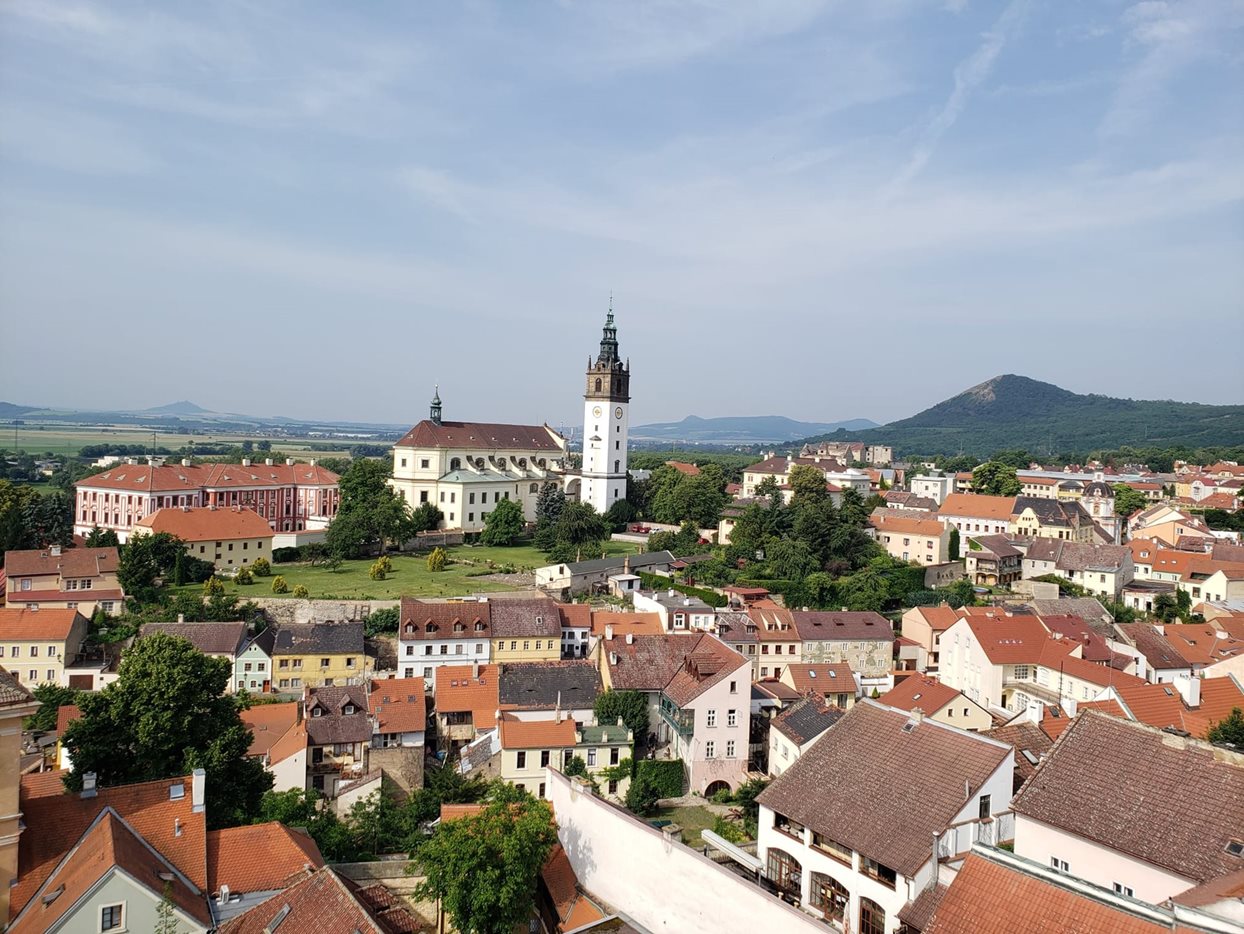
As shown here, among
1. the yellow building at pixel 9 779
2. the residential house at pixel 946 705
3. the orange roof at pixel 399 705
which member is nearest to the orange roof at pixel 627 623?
the orange roof at pixel 399 705

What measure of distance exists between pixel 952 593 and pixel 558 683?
28233mm

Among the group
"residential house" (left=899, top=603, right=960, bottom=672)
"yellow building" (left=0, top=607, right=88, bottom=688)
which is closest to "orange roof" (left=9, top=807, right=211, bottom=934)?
"yellow building" (left=0, top=607, right=88, bottom=688)

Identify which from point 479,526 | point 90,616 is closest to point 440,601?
point 90,616

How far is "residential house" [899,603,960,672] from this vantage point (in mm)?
44250

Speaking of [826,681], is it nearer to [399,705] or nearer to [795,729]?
[795,729]

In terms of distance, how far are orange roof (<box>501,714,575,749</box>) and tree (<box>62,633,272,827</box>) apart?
8.40 meters

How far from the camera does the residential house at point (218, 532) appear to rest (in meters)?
51.9

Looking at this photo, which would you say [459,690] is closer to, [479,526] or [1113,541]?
[479,526]

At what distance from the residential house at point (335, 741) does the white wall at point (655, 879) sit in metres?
11.2

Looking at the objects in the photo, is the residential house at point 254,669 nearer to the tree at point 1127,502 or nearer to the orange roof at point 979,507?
the orange roof at point 979,507

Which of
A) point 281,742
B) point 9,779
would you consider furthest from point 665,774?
point 9,779

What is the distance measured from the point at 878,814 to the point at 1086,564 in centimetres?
4526

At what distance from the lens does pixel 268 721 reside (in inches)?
1239

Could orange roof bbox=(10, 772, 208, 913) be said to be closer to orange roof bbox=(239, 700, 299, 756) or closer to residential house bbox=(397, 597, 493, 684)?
orange roof bbox=(239, 700, 299, 756)
